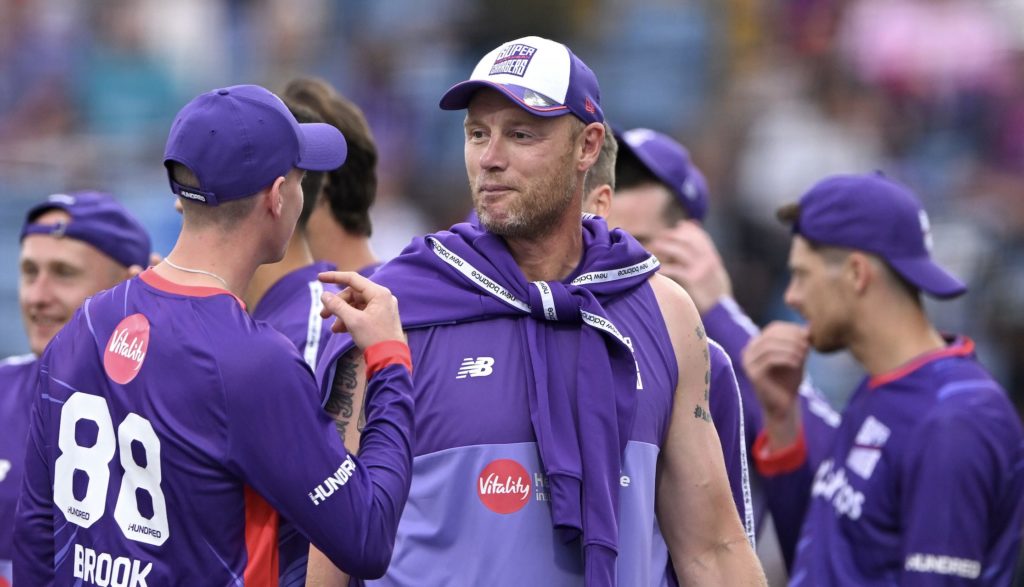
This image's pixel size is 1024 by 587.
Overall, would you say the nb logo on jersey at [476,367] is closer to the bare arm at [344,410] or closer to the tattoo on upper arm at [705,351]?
the bare arm at [344,410]

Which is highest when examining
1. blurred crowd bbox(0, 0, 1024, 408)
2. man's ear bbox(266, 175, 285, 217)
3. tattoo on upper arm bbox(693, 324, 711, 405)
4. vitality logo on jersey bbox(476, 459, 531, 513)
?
man's ear bbox(266, 175, 285, 217)

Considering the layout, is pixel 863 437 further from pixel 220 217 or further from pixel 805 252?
pixel 220 217

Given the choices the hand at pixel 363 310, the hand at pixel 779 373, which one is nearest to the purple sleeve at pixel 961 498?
the hand at pixel 779 373

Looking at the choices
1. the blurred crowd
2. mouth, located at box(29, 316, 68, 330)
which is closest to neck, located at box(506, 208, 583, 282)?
mouth, located at box(29, 316, 68, 330)

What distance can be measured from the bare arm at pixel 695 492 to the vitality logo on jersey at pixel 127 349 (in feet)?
4.61

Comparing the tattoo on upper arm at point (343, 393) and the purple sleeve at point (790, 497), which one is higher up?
the tattoo on upper arm at point (343, 393)

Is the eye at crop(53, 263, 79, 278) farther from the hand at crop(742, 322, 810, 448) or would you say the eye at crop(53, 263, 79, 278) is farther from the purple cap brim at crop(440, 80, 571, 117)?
the hand at crop(742, 322, 810, 448)

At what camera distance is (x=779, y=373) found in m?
5.72

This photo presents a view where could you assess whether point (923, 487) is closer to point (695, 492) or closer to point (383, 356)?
point (695, 492)

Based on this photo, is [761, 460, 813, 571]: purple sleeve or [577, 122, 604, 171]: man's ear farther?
[761, 460, 813, 571]: purple sleeve

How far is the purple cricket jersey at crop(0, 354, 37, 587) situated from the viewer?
15.4 feet

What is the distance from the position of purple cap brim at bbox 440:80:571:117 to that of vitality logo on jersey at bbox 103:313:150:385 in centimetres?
100

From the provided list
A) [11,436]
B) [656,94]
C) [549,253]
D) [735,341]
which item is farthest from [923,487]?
[656,94]

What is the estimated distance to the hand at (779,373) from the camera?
5.64m
